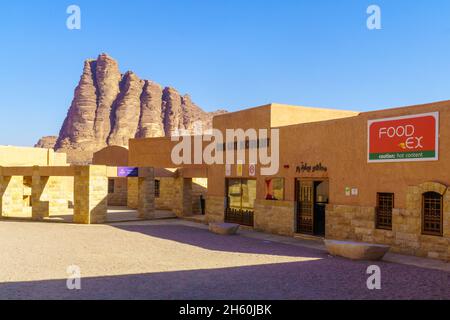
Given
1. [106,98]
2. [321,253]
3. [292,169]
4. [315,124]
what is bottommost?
[321,253]

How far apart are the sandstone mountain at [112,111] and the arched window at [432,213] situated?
3640 inches

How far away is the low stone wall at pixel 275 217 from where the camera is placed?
64.5 feet

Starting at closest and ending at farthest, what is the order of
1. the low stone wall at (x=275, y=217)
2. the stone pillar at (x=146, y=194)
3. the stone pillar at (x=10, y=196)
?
the low stone wall at (x=275, y=217)
the stone pillar at (x=146, y=194)
the stone pillar at (x=10, y=196)

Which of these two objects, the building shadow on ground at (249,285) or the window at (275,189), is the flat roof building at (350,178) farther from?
the building shadow on ground at (249,285)

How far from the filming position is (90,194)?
79.9ft

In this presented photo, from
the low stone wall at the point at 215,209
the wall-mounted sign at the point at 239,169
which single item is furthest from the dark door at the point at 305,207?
the low stone wall at the point at 215,209

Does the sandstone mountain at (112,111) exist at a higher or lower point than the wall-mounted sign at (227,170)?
higher

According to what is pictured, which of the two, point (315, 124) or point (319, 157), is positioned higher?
point (315, 124)

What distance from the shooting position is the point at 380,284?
10344 mm

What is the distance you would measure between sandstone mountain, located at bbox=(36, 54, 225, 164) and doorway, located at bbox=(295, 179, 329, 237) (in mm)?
86322

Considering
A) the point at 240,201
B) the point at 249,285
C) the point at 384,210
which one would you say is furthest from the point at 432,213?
Result: the point at 240,201
